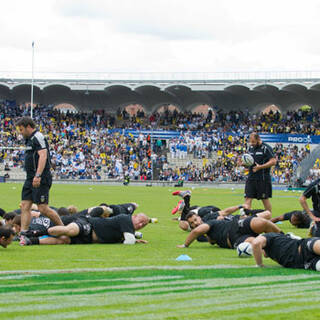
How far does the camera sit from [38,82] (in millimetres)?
61750

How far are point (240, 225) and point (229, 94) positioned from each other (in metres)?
55.5

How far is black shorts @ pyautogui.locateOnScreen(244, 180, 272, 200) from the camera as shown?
1418cm

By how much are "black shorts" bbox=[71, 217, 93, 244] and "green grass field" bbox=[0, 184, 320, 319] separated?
98cm

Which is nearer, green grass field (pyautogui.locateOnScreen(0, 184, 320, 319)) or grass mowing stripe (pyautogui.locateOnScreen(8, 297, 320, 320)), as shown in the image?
grass mowing stripe (pyautogui.locateOnScreen(8, 297, 320, 320))

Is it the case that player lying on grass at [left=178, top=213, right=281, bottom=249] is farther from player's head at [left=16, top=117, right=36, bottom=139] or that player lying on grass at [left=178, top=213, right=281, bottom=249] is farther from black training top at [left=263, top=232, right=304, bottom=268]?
player's head at [left=16, top=117, right=36, bottom=139]

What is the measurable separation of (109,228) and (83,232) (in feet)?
1.46

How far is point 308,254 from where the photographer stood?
7.53 metres

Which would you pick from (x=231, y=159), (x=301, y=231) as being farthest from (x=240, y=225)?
(x=231, y=159)

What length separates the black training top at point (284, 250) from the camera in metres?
7.66

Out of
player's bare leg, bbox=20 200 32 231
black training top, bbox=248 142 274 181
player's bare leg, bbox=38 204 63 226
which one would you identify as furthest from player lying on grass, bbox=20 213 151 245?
black training top, bbox=248 142 274 181

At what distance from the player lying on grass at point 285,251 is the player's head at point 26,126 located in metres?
4.76

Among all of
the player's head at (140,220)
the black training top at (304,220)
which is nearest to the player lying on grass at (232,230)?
the player's head at (140,220)

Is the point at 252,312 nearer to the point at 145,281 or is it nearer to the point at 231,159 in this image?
the point at 145,281

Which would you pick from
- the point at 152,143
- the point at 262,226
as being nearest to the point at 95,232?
the point at 262,226
